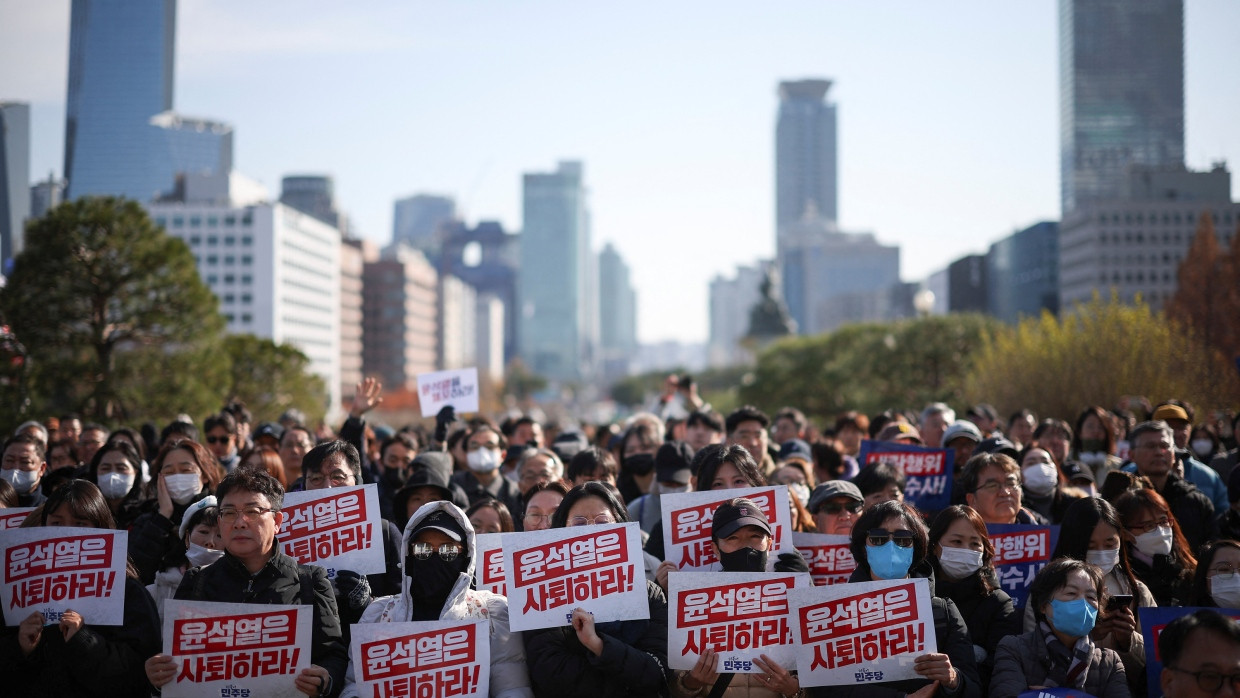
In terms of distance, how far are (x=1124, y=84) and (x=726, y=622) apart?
691 feet

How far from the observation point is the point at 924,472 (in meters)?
9.31

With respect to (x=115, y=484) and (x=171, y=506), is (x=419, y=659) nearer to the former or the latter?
(x=171, y=506)

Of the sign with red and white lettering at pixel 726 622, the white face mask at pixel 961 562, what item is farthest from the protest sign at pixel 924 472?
the sign with red and white lettering at pixel 726 622

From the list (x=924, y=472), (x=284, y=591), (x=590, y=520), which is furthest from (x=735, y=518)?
(x=924, y=472)

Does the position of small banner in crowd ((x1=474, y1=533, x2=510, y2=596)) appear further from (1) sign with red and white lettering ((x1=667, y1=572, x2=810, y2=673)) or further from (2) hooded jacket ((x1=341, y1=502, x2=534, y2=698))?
(1) sign with red and white lettering ((x1=667, y1=572, x2=810, y2=673))

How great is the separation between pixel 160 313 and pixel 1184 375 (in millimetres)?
23731

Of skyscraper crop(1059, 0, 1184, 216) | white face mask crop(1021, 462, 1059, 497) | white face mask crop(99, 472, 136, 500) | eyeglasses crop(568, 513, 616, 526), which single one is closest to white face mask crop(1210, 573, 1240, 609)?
white face mask crop(1021, 462, 1059, 497)

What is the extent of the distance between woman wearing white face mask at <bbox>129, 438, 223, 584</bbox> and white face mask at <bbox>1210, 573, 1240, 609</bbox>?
5538 millimetres

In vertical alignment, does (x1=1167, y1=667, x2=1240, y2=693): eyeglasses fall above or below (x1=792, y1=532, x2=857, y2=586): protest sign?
below

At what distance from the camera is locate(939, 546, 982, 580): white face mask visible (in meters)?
6.14

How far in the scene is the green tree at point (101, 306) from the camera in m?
26.4

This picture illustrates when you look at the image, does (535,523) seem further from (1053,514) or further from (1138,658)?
(1053,514)

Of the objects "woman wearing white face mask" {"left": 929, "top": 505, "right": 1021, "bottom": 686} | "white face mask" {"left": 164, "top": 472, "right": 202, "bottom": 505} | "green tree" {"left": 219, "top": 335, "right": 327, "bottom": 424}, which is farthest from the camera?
"green tree" {"left": 219, "top": 335, "right": 327, "bottom": 424}

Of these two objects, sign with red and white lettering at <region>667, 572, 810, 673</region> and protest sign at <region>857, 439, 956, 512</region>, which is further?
protest sign at <region>857, 439, 956, 512</region>
